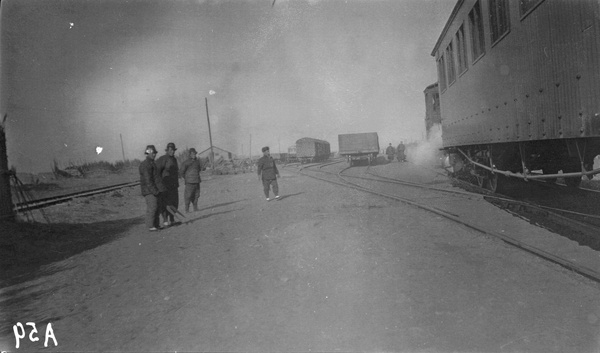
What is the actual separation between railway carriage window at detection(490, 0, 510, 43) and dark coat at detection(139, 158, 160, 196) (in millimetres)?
6220

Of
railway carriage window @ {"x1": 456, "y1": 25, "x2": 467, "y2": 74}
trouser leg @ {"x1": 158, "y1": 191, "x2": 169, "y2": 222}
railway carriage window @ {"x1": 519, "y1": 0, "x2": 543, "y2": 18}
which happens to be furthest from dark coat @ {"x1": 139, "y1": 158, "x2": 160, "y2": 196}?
railway carriage window @ {"x1": 456, "y1": 25, "x2": 467, "y2": 74}

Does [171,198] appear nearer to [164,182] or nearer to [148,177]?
[164,182]

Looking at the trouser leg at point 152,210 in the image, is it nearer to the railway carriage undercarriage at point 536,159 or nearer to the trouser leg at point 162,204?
the trouser leg at point 162,204

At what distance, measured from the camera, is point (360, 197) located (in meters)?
8.72

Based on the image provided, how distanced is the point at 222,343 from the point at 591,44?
423 cm

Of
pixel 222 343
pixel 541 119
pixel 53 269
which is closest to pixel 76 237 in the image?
pixel 53 269

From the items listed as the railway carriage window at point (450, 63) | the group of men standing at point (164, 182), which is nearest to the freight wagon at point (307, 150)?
the railway carriage window at point (450, 63)

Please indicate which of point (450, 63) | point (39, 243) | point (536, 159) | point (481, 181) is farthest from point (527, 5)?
point (39, 243)

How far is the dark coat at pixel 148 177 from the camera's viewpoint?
21.2ft

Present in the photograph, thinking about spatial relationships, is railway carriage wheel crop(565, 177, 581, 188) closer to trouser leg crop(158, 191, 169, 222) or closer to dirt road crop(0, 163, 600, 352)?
dirt road crop(0, 163, 600, 352)

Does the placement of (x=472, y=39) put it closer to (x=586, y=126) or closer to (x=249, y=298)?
(x=586, y=126)

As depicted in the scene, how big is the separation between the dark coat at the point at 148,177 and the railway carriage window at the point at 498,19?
6220 millimetres

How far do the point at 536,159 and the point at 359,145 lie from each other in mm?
21853

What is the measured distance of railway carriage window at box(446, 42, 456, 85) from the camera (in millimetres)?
9328
